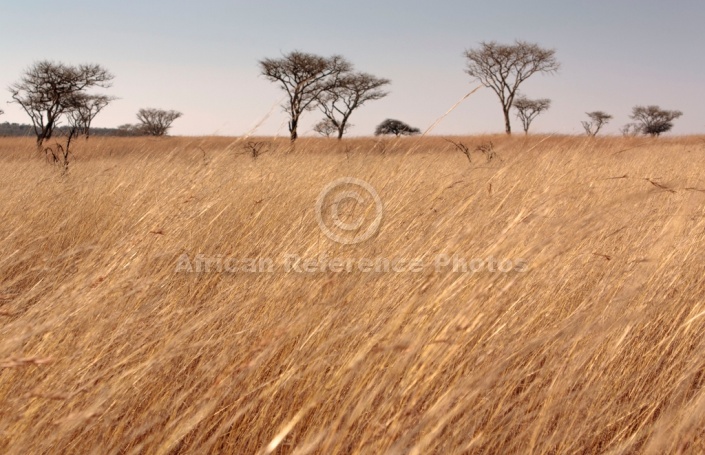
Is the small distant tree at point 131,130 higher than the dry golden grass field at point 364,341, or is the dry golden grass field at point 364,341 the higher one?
the small distant tree at point 131,130

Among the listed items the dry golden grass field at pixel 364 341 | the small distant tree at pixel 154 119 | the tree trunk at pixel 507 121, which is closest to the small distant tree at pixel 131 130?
the small distant tree at pixel 154 119

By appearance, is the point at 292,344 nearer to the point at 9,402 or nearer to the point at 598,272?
the point at 9,402

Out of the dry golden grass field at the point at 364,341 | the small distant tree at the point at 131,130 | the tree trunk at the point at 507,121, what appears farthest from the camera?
the small distant tree at the point at 131,130

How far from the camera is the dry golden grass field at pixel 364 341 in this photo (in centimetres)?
118

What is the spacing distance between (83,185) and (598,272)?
3.94m

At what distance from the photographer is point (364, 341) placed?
59.0 inches

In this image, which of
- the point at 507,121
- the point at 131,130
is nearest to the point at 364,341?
the point at 507,121

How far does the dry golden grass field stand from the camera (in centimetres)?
118

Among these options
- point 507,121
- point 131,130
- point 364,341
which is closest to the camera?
point 364,341

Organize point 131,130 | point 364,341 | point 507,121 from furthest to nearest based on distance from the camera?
point 131,130, point 507,121, point 364,341

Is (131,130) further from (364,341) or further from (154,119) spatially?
(364,341)

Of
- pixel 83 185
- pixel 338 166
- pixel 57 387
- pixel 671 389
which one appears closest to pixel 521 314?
pixel 671 389

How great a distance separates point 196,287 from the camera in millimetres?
2180

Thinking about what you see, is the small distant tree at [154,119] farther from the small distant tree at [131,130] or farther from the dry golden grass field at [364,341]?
the dry golden grass field at [364,341]
